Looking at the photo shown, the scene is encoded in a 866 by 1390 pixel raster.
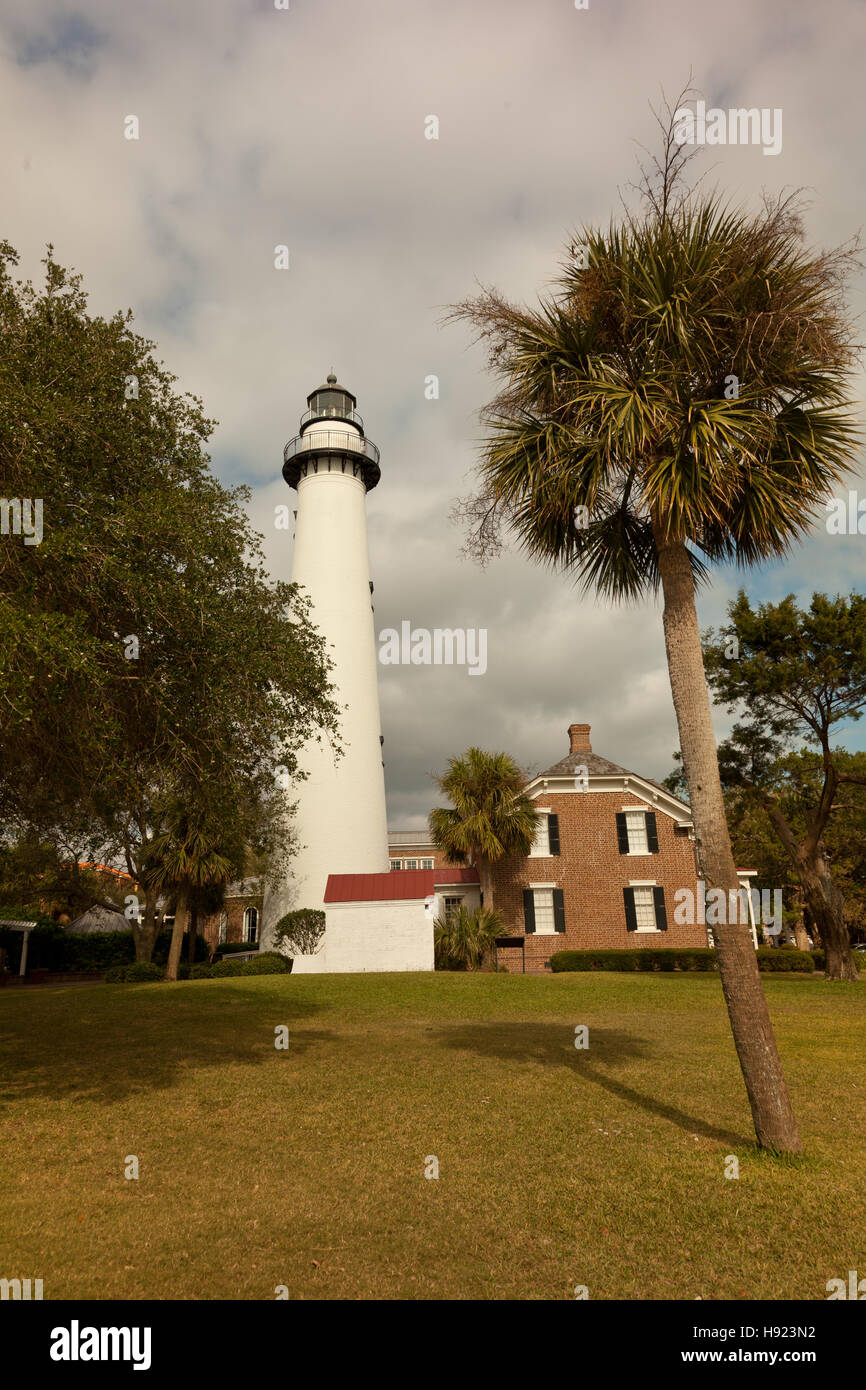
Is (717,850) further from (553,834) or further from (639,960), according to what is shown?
(553,834)

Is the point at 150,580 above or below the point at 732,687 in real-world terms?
below

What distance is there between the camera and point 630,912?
31703mm

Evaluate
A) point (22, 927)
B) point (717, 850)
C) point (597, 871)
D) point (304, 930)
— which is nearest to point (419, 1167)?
point (717, 850)

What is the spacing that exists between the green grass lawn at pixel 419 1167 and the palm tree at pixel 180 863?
11910 millimetres

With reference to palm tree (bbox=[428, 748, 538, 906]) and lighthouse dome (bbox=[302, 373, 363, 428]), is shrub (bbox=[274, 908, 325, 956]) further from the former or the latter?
lighthouse dome (bbox=[302, 373, 363, 428])

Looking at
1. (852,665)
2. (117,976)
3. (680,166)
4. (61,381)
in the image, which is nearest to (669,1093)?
(680,166)

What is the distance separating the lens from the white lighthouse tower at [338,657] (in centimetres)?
2839

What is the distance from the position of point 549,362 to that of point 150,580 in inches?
204

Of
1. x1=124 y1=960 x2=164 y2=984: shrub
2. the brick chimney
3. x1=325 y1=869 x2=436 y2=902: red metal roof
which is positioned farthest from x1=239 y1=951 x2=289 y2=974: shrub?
the brick chimney

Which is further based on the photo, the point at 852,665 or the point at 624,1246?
the point at 852,665

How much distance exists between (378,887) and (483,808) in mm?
5334

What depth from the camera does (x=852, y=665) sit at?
24.3m

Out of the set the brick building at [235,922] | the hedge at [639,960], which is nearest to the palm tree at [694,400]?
the hedge at [639,960]
